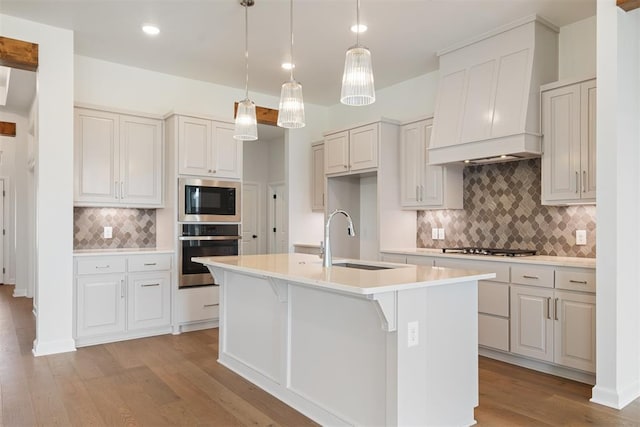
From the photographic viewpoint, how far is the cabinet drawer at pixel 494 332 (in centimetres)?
375

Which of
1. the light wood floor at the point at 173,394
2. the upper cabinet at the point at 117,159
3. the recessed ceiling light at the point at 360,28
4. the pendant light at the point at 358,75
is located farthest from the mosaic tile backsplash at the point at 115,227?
the pendant light at the point at 358,75

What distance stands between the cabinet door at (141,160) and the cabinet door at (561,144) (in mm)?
3862

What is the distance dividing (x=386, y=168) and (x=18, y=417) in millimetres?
3841

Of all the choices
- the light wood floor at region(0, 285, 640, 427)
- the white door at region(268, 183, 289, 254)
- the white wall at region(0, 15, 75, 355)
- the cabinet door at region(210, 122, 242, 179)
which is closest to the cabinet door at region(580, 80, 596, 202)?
the light wood floor at region(0, 285, 640, 427)

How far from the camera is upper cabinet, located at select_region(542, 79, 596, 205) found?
341 cm

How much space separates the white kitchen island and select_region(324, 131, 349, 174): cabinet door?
2.48 meters

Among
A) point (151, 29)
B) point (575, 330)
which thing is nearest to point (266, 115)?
point (151, 29)

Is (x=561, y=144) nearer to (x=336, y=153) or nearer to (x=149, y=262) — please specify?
(x=336, y=153)

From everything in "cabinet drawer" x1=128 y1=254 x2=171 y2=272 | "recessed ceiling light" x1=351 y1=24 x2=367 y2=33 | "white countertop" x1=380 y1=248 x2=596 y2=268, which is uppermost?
"recessed ceiling light" x1=351 y1=24 x2=367 y2=33

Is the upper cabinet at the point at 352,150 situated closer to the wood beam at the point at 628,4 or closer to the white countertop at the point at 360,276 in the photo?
the white countertop at the point at 360,276

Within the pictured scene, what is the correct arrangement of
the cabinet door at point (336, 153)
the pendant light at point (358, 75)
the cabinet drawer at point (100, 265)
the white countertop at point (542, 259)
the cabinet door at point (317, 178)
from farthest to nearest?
the cabinet door at point (317, 178) → the cabinet door at point (336, 153) → the cabinet drawer at point (100, 265) → the white countertop at point (542, 259) → the pendant light at point (358, 75)

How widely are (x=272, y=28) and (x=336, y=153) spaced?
191cm

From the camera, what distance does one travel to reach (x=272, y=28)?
4.03 metres

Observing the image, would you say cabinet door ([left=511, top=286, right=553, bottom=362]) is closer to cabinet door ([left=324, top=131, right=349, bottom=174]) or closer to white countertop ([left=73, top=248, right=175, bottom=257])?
cabinet door ([left=324, top=131, right=349, bottom=174])
